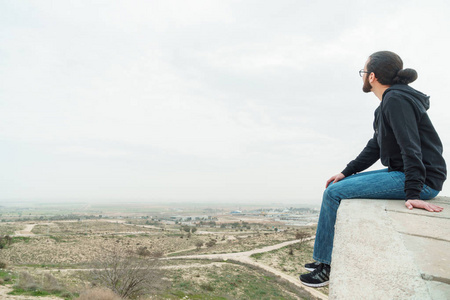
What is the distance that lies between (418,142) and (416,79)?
773 mm

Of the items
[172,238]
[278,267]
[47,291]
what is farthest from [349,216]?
[172,238]

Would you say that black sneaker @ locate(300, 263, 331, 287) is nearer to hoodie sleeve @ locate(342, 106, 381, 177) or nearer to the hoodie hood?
hoodie sleeve @ locate(342, 106, 381, 177)

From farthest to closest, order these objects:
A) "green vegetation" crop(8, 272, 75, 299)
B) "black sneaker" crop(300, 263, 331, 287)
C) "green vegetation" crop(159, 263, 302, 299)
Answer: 1. "green vegetation" crop(159, 263, 302, 299)
2. "green vegetation" crop(8, 272, 75, 299)
3. "black sneaker" crop(300, 263, 331, 287)

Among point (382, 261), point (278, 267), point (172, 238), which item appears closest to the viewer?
point (382, 261)

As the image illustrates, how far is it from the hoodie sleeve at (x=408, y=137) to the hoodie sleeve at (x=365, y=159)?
2.47 feet

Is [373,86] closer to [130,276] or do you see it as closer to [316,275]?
[316,275]

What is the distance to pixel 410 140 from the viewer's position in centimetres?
263

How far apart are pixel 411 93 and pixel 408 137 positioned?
562 mm

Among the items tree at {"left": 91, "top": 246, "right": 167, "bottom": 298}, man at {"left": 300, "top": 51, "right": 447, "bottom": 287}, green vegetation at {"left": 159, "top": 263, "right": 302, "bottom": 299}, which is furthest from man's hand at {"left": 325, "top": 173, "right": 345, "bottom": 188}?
green vegetation at {"left": 159, "top": 263, "right": 302, "bottom": 299}

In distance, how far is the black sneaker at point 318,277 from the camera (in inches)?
110

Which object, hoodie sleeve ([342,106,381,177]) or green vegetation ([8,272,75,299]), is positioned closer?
hoodie sleeve ([342,106,381,177])

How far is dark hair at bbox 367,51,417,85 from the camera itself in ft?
9.97

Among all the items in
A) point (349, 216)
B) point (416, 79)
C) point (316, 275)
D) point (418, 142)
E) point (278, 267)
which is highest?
point (416, 79)

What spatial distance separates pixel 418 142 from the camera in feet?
8.79
